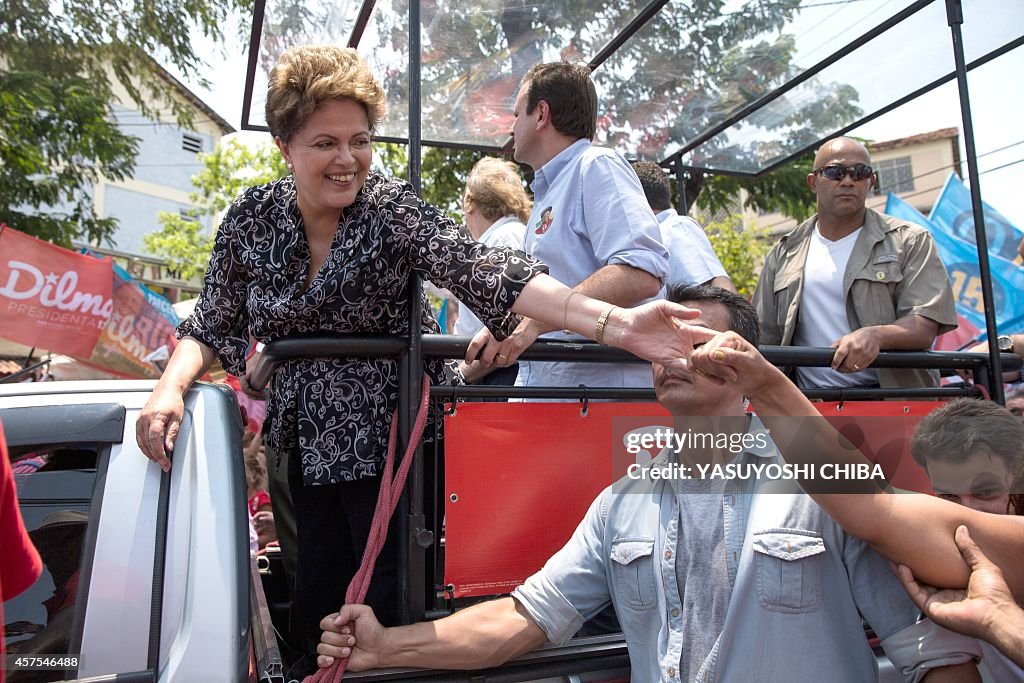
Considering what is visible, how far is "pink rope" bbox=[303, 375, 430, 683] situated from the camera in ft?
6.57

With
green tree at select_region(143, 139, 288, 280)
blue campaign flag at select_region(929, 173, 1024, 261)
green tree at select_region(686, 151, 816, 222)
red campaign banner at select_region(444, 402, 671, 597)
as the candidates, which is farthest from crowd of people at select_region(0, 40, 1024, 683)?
green tree at select_region(143, 139, 288, 280)

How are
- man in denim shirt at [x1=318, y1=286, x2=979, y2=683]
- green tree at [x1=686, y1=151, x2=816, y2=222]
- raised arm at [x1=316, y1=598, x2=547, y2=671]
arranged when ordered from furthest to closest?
green tree at [x1=686, y1=151, x2=816, y2=222] → raised arm at [x1=316, y1=598, x2=547, y2=671] → man in denim shirt at [x1=318, y1=286, x2=979, y2=683]

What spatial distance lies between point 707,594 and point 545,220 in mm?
1354

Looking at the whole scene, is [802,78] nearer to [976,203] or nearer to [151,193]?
[976,203]

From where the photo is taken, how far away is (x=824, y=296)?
11.8 feet

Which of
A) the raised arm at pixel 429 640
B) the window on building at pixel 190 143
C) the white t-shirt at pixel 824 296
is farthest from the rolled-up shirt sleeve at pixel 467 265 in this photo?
the window on building at pixel 190 143

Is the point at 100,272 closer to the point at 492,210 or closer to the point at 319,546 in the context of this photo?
the point at 492,210

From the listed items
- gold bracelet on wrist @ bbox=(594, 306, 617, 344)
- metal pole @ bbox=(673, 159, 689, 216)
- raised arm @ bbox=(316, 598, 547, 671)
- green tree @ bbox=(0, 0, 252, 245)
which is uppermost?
green tree @ bbox=(0, 0, 252, 245)

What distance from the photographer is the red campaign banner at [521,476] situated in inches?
85.2

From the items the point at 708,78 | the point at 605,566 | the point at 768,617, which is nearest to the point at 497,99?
the point at 708,78

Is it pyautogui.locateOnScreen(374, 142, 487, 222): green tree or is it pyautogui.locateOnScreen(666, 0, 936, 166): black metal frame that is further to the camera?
pyautogui.locateOnScreen(374, 142, 487, 222): green tree

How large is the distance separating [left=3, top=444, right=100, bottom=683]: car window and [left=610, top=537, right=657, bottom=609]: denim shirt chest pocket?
1.19 m

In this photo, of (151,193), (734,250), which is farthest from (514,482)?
(151,193)

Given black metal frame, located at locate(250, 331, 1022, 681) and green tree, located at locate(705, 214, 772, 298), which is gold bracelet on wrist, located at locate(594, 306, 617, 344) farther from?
green tree, located at locate(705, 214, 772, 298)
